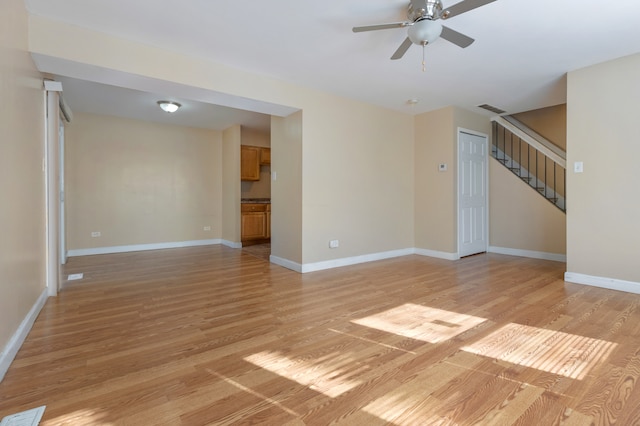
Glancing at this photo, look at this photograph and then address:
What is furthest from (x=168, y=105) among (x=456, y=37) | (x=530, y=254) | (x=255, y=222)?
(x=530, y=254)

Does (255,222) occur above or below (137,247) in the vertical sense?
above

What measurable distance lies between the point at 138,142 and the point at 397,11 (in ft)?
17.5

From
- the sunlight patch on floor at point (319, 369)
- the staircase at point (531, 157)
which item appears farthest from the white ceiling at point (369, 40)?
the sunlight patch on floor at point (319, 369)

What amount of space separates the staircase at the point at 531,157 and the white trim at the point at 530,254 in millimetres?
776

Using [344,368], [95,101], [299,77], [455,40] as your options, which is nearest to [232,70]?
[299,77]

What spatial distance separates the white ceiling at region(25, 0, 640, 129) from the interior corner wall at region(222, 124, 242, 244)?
228 centimetres

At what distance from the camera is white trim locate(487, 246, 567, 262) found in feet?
16.3

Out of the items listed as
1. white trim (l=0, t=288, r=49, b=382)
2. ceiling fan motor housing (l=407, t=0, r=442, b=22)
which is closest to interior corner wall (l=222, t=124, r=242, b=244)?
white trim (l=0, t=288, r=49, b=382)

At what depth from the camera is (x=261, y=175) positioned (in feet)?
24.7

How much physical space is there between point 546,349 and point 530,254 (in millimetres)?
3877

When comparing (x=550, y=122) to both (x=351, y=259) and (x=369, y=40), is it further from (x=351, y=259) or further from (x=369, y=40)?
(x=369, y=40)

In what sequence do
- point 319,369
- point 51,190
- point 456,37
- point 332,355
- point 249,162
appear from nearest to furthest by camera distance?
point 319,369, point 332,355, point 456,37, point 51,190, point 249,162

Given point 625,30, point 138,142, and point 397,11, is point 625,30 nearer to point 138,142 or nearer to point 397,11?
point 397,11

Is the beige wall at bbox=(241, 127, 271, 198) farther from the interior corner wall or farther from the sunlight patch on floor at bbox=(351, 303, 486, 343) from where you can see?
the sunlight patch on floor at bbox=(351, 303, 486, 343)
